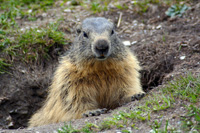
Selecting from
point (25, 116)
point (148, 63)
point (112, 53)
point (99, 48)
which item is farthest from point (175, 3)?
point (25, 116)

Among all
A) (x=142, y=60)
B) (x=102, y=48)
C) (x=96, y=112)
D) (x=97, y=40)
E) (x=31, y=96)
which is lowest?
(x=31, y=96)

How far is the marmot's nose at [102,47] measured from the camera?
15.7ft

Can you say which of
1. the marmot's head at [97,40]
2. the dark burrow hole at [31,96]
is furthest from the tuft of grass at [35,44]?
the marmot's head at [97,40]

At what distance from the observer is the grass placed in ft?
12.2

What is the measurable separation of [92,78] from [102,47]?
94 centimetres

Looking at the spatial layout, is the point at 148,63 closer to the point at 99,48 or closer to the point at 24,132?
the point at 99,48

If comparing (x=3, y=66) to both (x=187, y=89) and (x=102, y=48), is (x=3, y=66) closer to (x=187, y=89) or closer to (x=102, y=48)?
(x=102, y=48)

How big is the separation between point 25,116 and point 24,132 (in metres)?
3.11

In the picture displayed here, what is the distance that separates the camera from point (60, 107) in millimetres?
5750

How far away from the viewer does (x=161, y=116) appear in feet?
13.2

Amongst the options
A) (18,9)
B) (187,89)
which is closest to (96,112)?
(187,89)

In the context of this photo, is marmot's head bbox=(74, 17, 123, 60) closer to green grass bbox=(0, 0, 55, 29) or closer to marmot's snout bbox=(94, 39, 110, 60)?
marmot's snout bbox=(94, 39, 110, 60)

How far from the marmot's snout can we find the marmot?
0.83 feet

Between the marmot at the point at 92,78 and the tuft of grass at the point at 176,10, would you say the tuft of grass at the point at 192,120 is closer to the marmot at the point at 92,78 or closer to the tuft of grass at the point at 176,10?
the marmot at the point at 92,78
